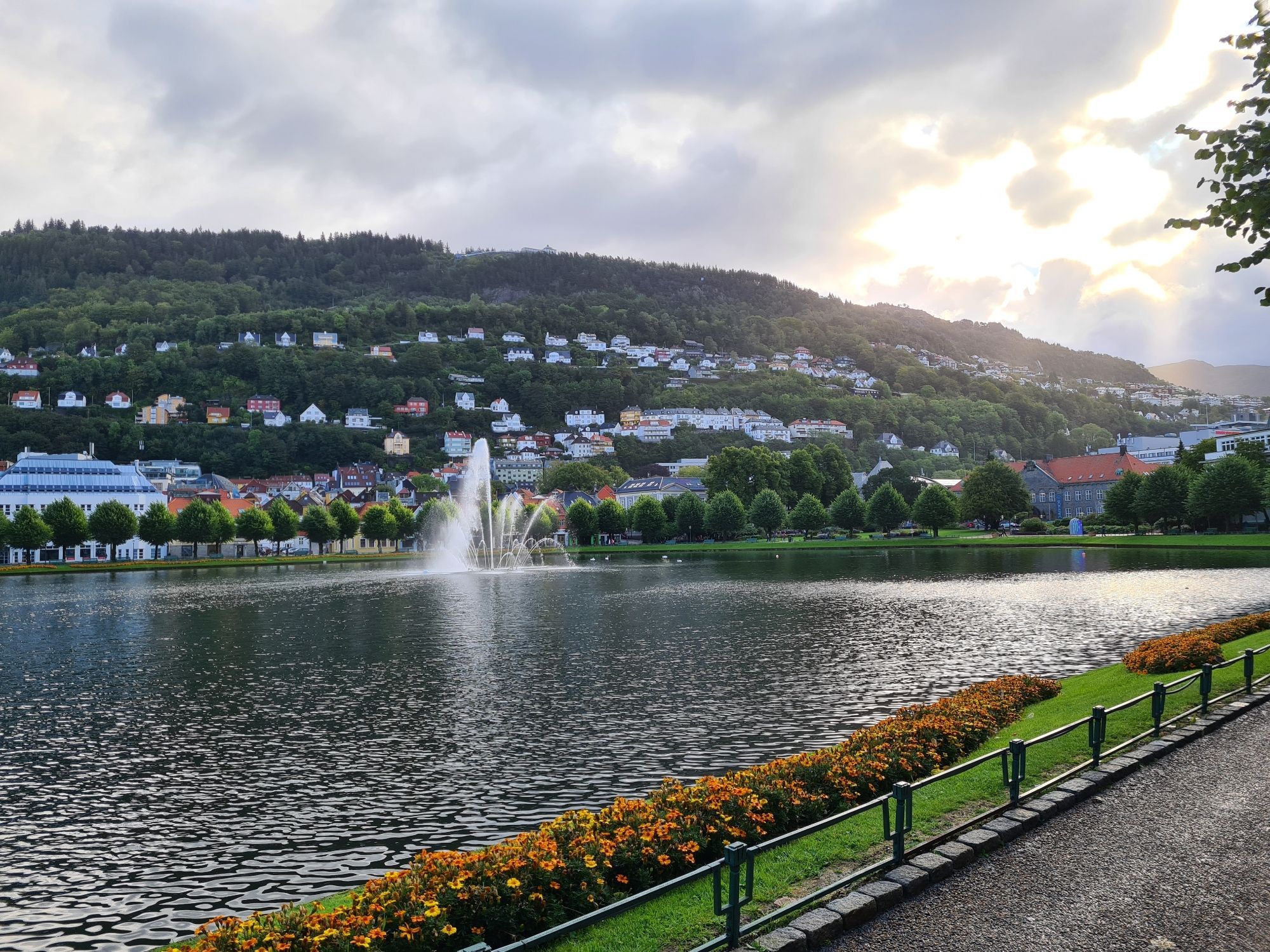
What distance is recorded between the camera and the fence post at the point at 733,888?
28.8 ft

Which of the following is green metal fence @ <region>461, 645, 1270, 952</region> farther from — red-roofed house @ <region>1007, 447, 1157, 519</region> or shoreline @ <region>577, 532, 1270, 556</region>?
red-roofed house @ <region>1007, 447, 1157, 519</region>

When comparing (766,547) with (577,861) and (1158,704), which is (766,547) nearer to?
(1158,704)

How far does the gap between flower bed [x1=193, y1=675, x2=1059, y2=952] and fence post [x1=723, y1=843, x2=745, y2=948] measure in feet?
6.67

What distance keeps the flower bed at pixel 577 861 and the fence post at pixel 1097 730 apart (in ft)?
8.21

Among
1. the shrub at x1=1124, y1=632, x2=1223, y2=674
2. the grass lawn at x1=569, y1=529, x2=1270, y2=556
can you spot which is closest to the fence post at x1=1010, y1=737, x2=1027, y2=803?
the shrub at x1=1124, y1=632, x2=1223, y2=674

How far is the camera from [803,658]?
3312 cm

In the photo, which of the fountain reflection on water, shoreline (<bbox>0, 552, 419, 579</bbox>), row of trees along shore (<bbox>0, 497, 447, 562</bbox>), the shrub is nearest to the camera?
the shrub

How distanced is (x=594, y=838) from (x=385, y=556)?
138 metres

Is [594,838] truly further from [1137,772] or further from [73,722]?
[73,722]

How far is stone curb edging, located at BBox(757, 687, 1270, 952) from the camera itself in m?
9.42

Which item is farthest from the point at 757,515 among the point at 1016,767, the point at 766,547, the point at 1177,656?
the point at 1016,767

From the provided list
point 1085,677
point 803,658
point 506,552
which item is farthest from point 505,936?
point 506,552

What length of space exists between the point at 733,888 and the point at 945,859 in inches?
147

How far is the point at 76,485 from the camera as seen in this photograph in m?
149
